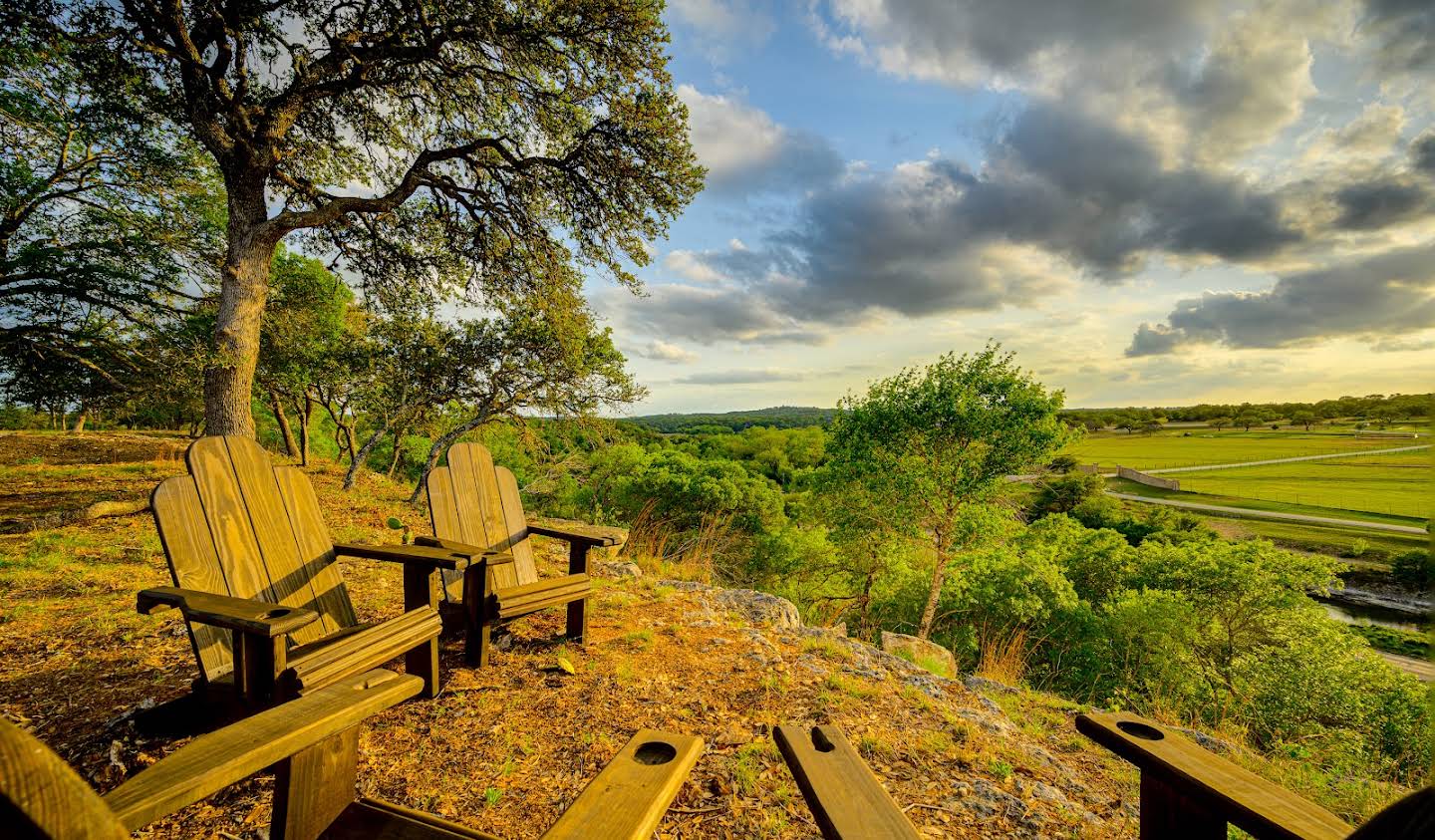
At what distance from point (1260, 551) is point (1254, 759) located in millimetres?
13812

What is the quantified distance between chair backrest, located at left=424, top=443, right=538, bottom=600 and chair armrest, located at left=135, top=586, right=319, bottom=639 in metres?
1.21

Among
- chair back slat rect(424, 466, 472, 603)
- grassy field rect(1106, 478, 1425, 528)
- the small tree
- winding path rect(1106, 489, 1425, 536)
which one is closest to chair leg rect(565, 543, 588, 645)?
chair back slat rect(424, 466, 472, 603)

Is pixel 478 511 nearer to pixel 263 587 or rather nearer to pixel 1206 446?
pixel 263 587

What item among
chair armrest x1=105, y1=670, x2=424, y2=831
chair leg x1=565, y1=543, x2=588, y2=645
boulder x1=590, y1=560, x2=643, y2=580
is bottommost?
boulder x1=590, y1=560, x2=643, y2=580

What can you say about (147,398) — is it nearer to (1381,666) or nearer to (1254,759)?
(1254,759)

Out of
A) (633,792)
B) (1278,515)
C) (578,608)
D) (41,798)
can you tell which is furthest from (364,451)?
(1278,515)

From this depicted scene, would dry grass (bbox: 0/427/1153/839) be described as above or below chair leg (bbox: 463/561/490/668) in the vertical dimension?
below

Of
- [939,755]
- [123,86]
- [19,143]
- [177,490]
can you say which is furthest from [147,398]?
[939,755]

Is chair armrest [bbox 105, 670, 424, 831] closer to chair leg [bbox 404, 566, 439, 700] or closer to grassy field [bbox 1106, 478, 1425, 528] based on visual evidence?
chair leg [bbox 404, 566, 439, 700]

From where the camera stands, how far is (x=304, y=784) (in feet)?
5.04

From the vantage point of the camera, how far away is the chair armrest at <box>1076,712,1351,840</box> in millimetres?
1208

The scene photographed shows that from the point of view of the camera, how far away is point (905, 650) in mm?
5441

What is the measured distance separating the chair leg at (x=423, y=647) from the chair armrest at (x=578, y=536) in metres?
0.85

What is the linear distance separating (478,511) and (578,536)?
28.8 inches
